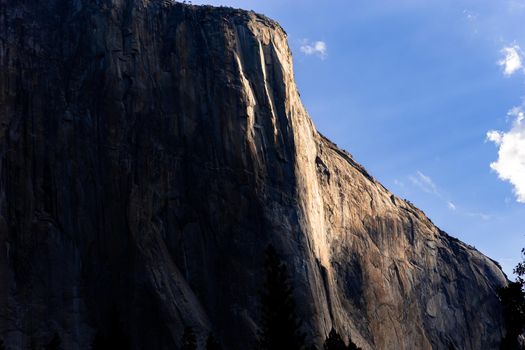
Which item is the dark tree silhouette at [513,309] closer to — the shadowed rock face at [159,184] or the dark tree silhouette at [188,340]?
the shadowed rock face at [159,184]

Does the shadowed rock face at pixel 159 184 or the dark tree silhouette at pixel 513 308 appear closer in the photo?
the shadowed rock face at pixel 159 184

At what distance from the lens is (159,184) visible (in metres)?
63.7

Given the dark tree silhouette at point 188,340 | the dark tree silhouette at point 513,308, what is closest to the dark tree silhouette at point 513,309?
the dark tree silhouette at point 513,308

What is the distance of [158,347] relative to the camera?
188ft

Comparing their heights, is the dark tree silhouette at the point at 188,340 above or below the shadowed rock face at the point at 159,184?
below

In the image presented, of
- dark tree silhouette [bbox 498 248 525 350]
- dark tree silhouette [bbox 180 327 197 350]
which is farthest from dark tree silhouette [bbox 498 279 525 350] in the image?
dark tree silhouette [bbox 180 327 197 350]

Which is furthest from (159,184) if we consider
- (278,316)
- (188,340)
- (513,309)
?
(513,309)

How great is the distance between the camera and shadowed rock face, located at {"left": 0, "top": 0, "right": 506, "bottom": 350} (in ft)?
194

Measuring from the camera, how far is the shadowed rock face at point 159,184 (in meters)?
59.0

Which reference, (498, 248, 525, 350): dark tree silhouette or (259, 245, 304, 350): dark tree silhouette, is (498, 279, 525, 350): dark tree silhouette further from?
(259, 245, 304, 350): dark tree silhouette

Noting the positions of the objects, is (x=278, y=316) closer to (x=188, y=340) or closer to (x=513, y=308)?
(x=188, y=340)

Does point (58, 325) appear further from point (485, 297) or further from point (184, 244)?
point (485, 297)

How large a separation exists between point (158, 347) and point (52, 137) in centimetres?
1861

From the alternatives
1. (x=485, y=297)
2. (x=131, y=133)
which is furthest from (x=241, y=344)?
(x=485, y=297)
